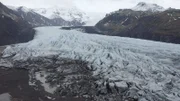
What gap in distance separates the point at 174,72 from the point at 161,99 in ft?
43.8

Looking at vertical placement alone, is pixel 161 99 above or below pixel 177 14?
below

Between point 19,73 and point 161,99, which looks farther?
point 19,73

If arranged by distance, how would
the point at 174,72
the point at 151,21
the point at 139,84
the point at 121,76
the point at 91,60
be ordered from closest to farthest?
the point at 139,84, the point at 121,76, the point at 174,72, the point at 91,60, the point at 151,21

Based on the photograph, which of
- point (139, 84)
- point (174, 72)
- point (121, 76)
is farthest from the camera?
point (174, 72)

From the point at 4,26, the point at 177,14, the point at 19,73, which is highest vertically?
the point at 177,14

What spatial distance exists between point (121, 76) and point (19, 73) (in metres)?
17.4

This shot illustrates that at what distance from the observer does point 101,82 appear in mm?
34406

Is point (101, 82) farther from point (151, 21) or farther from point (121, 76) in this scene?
point (151, 21)

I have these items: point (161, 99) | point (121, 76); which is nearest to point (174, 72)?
point (121, 76)

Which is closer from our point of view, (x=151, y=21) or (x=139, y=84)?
(x=139, y=84)

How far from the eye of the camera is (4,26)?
89.5 meters

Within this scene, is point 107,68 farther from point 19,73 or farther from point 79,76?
point 19,73

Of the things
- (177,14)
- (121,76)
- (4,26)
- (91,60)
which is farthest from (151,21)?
(121,76)

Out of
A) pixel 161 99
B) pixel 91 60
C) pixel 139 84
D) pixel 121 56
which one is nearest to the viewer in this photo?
pixel 161 99
